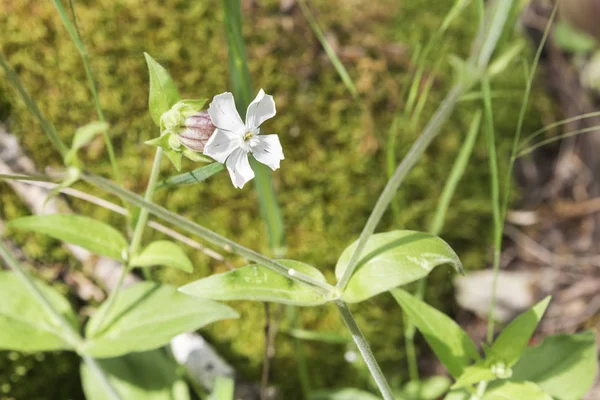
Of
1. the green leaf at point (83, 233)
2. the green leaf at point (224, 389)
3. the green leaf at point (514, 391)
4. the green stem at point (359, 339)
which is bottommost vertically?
the green leaf at point (514, 391)

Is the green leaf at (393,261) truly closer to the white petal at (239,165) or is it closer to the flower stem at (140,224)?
the white petal at (239,165)

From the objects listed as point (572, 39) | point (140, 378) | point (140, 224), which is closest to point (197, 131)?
point (140, 224)

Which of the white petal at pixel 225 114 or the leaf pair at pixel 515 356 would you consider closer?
the white petal at pixel 225 114

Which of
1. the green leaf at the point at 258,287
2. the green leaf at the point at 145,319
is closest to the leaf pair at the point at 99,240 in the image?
the green leaf at the point at 145,319

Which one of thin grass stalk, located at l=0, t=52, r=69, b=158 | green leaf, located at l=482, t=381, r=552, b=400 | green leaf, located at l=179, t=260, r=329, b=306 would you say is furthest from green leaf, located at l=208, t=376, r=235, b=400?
thin grass stalk, located at l=0, t=52, r=69, b=158

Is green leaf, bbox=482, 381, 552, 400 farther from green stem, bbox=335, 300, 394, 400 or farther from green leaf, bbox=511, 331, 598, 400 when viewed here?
green stem, bbox=335, 300, 394, 400
